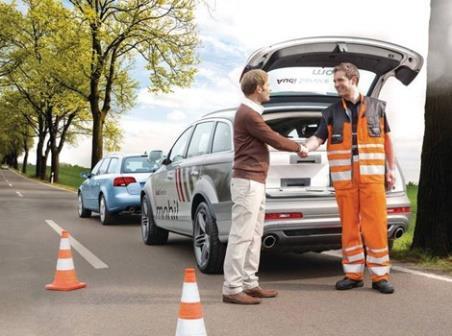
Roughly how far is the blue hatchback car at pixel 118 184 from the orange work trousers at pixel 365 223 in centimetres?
727

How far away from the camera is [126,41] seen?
28.1 meters

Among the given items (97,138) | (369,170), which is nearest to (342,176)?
(369,170)

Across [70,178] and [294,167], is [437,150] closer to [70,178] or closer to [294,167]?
[294,167]

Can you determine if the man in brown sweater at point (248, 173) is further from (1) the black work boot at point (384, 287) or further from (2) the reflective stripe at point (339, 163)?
(1) the black work boot at point (384, 287)

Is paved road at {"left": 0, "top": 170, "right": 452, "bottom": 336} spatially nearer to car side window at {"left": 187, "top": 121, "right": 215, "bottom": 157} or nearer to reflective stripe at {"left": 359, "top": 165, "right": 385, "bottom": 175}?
reflective stripe at {"left": 359, "top": 165, "right": 385, "bottom": 175}

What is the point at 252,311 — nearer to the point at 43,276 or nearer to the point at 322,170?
the point at 322,170

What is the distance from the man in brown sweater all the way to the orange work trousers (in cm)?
79

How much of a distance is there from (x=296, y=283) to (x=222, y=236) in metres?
0.90

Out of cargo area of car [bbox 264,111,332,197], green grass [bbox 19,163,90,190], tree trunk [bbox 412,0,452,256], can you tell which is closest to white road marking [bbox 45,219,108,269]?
cargo area of car [bbox 264,111,332,197]

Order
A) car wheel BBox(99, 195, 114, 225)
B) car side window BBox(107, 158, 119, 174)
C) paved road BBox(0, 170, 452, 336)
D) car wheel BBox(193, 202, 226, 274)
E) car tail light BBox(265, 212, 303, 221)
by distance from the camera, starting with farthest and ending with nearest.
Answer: car side window BBox(107, 158, 119, 174) < car wheel BBox(99, 195, 114, 225) < car wheel BBox(193, 202, 226, 274) < car tail light BBox(265, 212, 303, 221) < paved road BBox(0, 170, 452, 336)

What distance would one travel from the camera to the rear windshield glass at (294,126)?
21.9 ft

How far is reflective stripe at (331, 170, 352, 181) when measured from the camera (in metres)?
5.77

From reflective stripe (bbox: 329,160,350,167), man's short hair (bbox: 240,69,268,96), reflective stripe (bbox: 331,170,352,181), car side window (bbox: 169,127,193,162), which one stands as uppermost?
man's short hair (bbox: 240,69,268,96)

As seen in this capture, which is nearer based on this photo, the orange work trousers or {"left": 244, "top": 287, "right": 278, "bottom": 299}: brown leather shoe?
{"left": 244, "top": 287, "right": 278, "bottom": 299}: brown leather shoe
